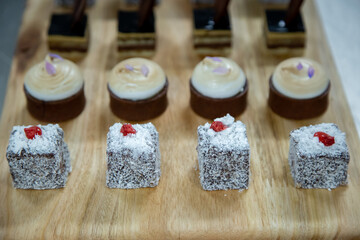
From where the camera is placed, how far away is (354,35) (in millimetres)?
5051

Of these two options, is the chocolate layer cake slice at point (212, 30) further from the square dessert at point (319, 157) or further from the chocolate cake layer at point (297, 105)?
the square dessert at point (319, 157)

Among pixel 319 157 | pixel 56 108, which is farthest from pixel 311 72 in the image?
pixel 56 108

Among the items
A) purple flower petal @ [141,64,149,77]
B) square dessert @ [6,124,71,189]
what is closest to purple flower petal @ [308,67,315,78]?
purple flower petal @ [141,64,149,77]

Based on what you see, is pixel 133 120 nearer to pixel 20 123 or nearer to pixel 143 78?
pixel 143 78

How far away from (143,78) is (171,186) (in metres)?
0.69

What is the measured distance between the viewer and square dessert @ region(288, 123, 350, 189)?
346 centimetres

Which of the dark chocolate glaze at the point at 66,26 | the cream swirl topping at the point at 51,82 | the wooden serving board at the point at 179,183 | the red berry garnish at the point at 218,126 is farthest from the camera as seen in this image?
the dark chocolate glaze at the point at 66,26

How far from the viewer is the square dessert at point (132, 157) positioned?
3457 millimetres

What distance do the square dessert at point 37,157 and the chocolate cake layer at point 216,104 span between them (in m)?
0.86

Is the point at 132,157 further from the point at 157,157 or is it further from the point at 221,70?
the point at 221,70

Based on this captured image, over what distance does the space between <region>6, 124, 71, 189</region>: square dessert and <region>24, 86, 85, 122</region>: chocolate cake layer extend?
13.5 inches

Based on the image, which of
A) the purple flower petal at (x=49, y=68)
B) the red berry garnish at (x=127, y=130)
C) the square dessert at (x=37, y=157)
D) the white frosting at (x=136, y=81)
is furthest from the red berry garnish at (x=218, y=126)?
the purple flower petal at (x=49, y=68)

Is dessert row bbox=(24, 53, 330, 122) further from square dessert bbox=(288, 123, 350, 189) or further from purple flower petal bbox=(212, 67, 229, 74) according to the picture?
square dessert bbox=(288, 123, 350, 189)

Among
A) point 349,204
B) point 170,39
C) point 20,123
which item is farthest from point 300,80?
point 20,123
